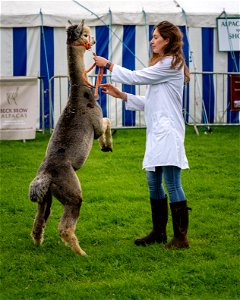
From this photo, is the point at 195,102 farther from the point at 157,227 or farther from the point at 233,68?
the point at 157,227

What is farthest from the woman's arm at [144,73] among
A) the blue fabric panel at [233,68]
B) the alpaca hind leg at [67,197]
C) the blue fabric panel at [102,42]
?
the blue fabric panel at [233,68]

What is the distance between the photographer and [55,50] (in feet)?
52.0

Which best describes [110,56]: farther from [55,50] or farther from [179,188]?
[179,188]

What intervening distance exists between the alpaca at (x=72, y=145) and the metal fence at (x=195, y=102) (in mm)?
8762

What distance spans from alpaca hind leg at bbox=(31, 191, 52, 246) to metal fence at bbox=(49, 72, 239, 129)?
854 centimetres

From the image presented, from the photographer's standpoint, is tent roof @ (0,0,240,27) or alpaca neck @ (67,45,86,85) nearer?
alpaca neck @ (67,45,86,85)

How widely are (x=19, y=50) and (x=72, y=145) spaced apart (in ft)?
31.2

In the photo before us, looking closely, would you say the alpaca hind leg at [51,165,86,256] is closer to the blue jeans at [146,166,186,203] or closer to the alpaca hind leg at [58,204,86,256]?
the alpaca hind leg at [58,204,86,256]

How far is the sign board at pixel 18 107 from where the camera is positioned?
1421cm

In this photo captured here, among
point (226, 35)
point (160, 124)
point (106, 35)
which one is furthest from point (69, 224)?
point (226, 35)

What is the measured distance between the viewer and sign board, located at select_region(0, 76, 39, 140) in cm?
1421

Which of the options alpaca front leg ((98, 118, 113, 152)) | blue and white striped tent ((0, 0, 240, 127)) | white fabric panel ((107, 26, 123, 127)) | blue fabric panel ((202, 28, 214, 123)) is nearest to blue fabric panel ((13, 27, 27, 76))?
blue and white striped tent ((0, 0, 240, 127))

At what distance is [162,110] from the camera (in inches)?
261

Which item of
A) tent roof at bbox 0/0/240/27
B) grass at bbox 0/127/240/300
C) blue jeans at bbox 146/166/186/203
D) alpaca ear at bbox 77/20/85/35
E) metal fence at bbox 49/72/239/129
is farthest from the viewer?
metal fence at bbox 49/72/239/129
